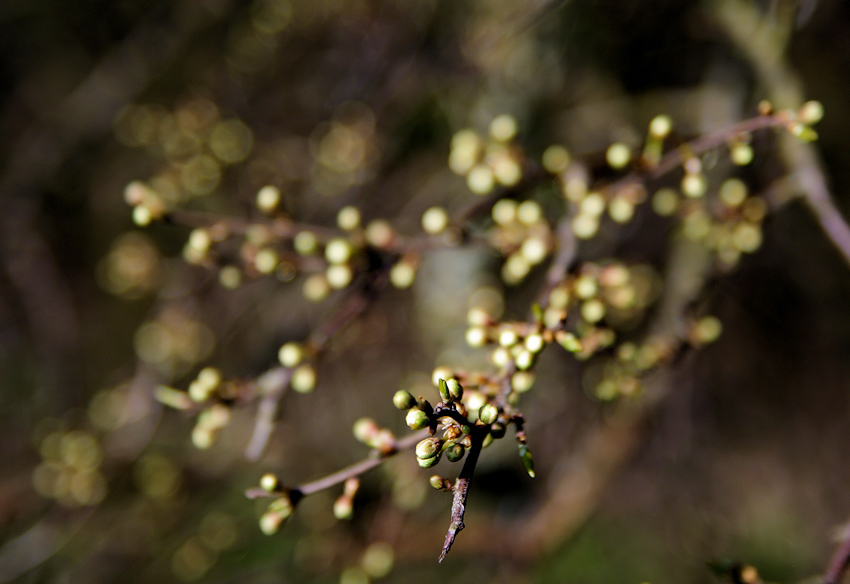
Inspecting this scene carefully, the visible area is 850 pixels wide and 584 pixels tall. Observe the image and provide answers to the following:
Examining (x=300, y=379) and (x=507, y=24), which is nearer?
(x=300, y=379)

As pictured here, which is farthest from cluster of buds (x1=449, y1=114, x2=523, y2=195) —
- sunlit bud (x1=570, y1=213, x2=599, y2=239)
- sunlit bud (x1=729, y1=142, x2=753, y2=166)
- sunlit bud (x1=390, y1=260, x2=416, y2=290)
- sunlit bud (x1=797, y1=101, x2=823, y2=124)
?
sunlit bud (x1=797, y1=101, x2=823, y2=124)

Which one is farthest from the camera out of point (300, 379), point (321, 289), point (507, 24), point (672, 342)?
point (507, 24)

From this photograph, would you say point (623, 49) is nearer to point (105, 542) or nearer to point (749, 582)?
point (749, 582)


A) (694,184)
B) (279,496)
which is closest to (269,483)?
(279,496)

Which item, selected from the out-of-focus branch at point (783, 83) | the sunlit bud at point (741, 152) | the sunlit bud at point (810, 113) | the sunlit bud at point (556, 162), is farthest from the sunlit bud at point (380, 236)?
the out-of-focus branch at point (783, 83)

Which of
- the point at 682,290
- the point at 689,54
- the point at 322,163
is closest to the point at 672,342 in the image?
the point at 682,290

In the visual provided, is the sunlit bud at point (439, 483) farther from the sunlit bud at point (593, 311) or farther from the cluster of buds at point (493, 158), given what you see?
the cluster of buds at point (493, 158)
